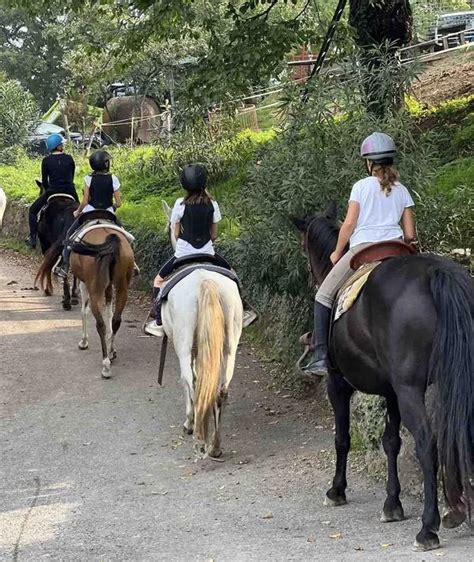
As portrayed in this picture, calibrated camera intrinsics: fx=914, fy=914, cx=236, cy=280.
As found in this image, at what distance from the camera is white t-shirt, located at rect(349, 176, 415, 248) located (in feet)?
21.4

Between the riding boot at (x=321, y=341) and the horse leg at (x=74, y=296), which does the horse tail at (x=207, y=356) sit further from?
the horse leg at (x=74, y=296)

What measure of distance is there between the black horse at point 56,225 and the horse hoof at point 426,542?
945 cm

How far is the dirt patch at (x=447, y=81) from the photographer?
18.0 metres

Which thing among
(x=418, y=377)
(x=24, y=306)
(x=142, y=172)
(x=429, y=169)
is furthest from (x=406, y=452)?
(x=142, y=172)

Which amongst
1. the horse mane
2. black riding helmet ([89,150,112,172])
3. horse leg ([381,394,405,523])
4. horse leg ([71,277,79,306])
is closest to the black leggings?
the horse mane

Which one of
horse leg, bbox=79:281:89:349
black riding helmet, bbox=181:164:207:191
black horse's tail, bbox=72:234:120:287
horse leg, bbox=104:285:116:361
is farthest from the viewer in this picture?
horse leg, bbox=79:281:89:349

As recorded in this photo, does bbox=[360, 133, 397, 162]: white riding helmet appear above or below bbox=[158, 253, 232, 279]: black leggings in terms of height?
above

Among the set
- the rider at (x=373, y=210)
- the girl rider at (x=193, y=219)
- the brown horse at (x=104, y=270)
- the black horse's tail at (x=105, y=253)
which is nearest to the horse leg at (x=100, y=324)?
the brown horse at (x=104, y=270)

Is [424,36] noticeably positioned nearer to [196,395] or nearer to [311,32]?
[311,32]

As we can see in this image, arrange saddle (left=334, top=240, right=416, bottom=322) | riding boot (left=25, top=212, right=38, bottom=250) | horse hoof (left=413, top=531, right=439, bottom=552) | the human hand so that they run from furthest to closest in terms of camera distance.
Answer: riding boot (left=25, top=212, right=38, bottom=250), the human hand, saddle (left=334, top=240, right=416, bottom=322), horse hoof (left=413, top=531, right=439, bottom=552)

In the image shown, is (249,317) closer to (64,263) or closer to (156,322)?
(156,322)

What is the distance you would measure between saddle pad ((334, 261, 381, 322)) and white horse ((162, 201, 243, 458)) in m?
1.75

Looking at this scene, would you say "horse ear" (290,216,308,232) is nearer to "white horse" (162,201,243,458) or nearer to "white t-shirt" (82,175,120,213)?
"white horse" (162,201,243,458)

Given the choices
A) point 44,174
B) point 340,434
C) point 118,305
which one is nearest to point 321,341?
point 340,434
